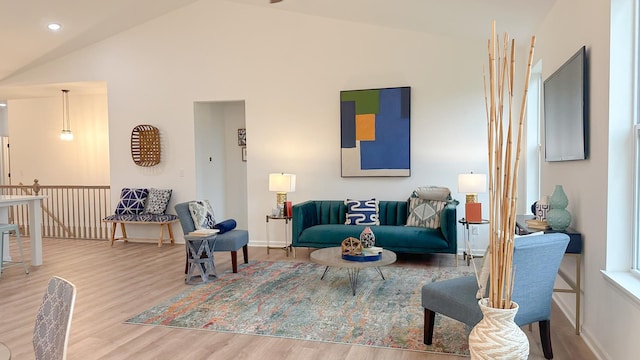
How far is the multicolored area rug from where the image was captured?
3.13m

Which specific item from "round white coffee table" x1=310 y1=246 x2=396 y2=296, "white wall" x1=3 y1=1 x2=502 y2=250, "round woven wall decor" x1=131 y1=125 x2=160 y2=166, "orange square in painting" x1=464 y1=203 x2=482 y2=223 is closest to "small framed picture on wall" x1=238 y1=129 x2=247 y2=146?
"white wall" x1=3 y1=1 x2=502 y2=250

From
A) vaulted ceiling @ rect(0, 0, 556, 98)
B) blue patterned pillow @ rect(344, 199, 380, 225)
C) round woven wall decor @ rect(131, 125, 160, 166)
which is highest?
vaulted ceiling @ rect(0, 0, 556, 98)

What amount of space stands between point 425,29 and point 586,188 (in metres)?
3.43

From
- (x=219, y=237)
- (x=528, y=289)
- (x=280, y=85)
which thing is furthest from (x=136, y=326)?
(x=280, y=85)

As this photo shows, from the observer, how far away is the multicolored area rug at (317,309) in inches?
123

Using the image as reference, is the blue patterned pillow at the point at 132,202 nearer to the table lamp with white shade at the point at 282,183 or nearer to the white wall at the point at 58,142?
the white wall at the point at 58,142

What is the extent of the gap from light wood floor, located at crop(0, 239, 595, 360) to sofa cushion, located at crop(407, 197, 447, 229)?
1.61ft

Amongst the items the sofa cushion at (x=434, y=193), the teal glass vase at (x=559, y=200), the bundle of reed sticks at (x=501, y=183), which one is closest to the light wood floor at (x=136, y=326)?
the sofa cushion at (x=434, y=193)

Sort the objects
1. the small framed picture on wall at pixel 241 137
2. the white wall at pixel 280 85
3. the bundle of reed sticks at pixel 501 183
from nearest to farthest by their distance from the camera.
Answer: the bundle of reed sticks at pixel 501 183
the white wall at pixel 280 85
the small framed picture on wall at pixel 241 137

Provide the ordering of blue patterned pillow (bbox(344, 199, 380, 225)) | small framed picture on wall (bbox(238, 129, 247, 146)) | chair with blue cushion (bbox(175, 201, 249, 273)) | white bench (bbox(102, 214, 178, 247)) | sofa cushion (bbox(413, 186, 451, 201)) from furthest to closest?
small framed picture on wall (bbox(238, 129, 247, 146)), white bench (bbox(102, 214, 178, 247)), blue patterned pillow (bbox(344, 199, 380, 225)), sofa cushion (bbox(413, 186, 451, 201)), chair with blue cushion (bbox(175, 201, 249, 273))

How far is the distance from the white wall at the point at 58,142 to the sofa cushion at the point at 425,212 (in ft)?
21.4

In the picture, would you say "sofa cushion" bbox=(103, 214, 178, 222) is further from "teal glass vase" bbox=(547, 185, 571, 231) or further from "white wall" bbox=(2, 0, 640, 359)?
"teal glass vase" bbox=(547, 185, 571, 231)

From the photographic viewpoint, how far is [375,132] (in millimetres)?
6031

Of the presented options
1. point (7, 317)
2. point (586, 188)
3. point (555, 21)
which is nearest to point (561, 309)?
point (586, 188)
